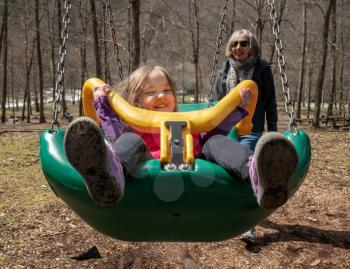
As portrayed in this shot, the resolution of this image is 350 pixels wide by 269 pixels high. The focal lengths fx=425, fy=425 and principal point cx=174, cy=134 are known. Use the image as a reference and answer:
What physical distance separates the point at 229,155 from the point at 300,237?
3.03m

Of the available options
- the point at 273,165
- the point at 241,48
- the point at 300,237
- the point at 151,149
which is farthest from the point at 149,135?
the point at 300,237

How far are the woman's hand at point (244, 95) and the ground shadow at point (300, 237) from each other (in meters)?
2.38

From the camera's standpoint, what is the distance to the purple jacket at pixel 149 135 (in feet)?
7.50

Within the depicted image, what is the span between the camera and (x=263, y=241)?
450 centimetres

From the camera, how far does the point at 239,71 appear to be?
3320mm

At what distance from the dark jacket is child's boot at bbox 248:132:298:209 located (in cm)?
181

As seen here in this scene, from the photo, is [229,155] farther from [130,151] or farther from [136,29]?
[136,29]

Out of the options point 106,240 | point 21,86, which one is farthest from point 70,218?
point 21,86

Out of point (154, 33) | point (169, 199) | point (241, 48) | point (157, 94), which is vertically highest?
point (154, 33)

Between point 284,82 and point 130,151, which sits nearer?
point 130,151

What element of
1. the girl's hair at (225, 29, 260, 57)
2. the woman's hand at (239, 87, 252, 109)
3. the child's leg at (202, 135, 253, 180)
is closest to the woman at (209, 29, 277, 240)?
the girl's hair at (225, 29, 260, 57)

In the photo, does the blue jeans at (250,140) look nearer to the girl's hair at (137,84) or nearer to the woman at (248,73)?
the girl's hair at (137,84)

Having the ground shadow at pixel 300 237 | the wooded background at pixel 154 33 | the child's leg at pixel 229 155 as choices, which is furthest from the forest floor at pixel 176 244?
the child's leg at pixel 229 155

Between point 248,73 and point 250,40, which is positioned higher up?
point 250,40
